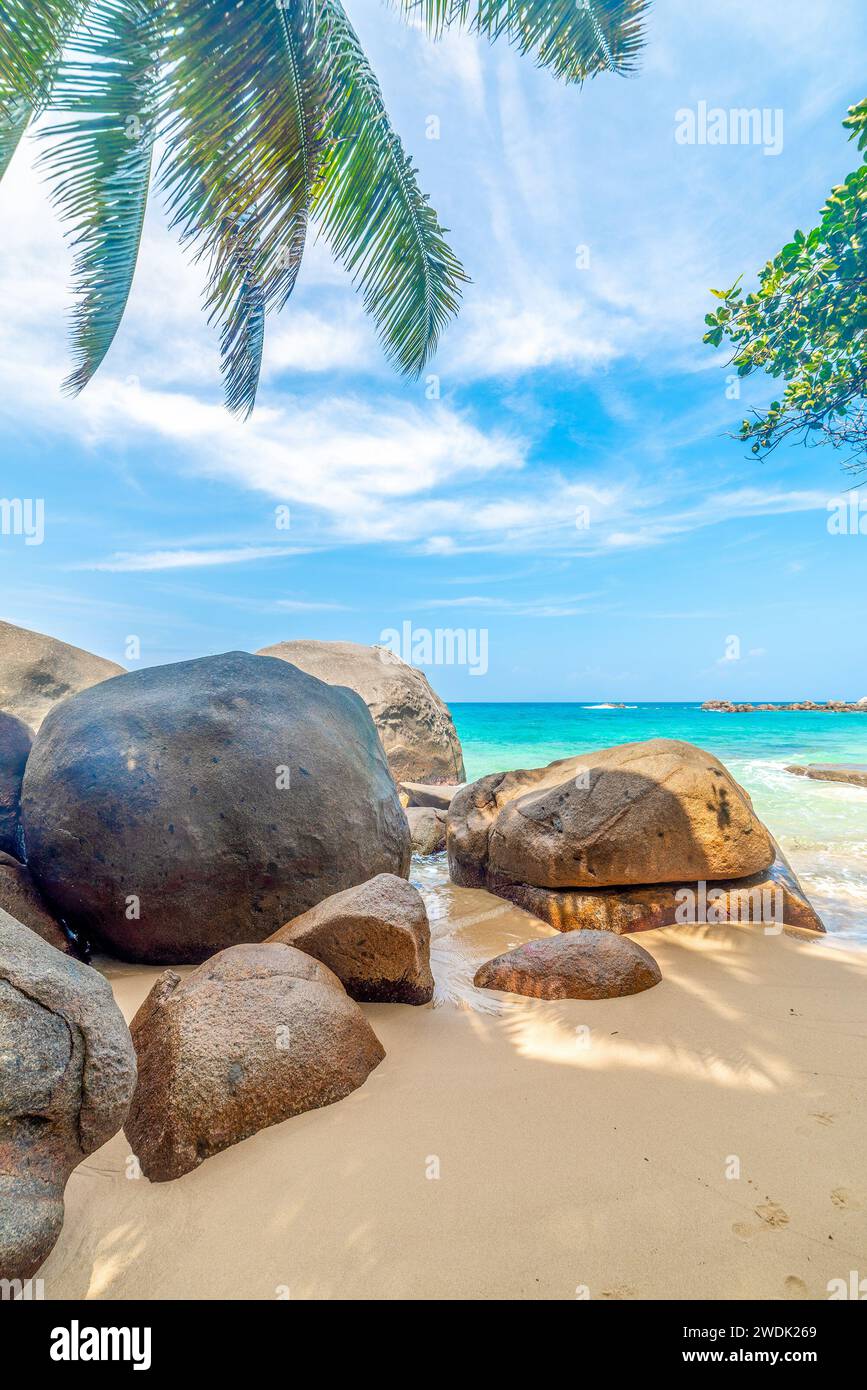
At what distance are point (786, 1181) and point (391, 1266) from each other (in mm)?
1256

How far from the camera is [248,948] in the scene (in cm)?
279

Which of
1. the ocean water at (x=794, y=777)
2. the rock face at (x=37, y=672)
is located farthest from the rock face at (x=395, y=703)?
the rock face at (x=37, y=672)

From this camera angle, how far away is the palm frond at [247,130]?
4434 millimetres

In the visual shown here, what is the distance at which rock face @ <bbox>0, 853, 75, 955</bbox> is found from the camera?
3609mm

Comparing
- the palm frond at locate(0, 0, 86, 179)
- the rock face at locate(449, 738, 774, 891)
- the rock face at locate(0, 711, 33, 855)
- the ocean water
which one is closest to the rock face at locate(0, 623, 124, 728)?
the rock face at locate(0, 711, 33, 855)

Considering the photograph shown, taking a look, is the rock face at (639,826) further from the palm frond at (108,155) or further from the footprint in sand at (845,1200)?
the palm frond at (108,155)

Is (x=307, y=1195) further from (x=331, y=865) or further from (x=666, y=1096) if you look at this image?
(x=331, y=865)

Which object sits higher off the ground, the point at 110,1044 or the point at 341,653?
the point at 341,653

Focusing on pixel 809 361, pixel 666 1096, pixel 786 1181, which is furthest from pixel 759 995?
pixel 809 361

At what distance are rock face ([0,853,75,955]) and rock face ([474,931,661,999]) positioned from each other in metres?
2.50

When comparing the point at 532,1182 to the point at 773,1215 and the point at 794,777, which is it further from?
the point at 794,777

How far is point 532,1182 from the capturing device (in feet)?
6.55

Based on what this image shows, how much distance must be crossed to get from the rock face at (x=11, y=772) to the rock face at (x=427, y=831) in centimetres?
424
